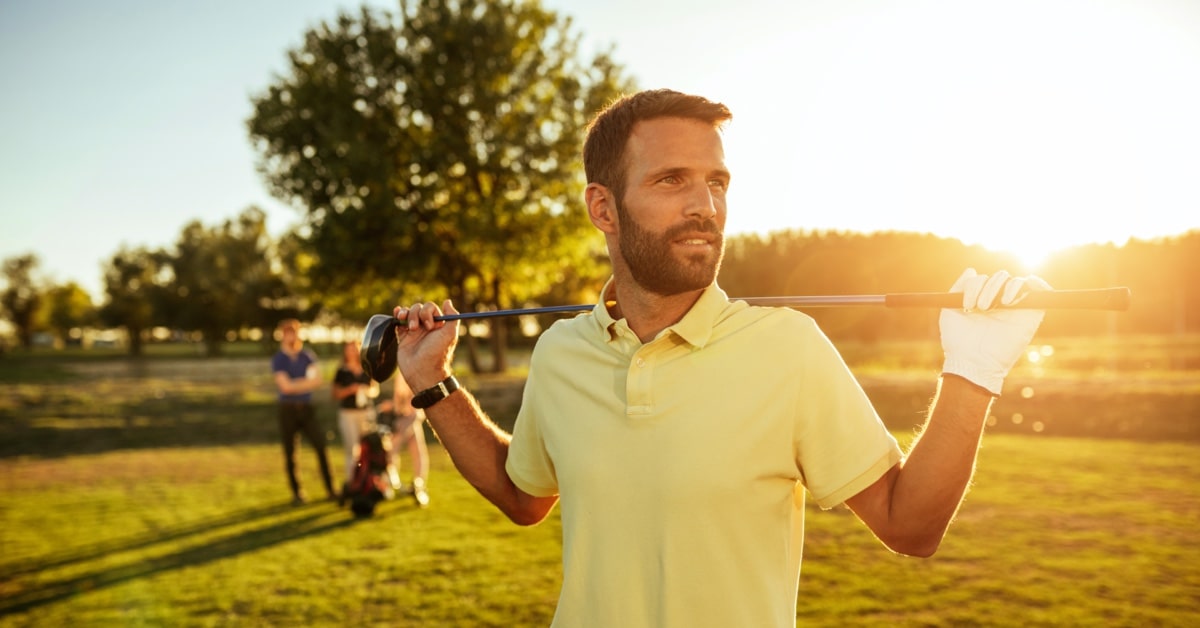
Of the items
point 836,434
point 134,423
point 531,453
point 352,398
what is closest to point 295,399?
point 352,398

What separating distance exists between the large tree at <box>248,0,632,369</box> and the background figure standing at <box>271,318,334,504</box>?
17264 millimetres

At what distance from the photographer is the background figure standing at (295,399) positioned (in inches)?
462

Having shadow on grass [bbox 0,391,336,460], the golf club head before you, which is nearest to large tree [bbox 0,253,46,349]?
shadow on grass [bbox 0,391,336,460]

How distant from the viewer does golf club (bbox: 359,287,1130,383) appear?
183 centimetres

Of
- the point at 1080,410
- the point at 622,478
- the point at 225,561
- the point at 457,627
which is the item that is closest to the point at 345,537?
the point at 225,561

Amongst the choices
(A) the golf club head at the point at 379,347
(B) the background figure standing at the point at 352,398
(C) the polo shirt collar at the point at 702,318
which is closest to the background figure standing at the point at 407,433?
(B) the background figure standing at the point at 352,398

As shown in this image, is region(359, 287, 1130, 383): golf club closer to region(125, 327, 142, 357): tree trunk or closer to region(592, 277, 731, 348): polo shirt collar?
region(592, 277, 731, 348): polo shirt collar

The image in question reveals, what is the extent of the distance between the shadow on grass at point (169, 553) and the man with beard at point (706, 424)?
7678mm

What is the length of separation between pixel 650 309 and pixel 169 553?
351 inches

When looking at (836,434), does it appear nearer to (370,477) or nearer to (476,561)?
(476,561)

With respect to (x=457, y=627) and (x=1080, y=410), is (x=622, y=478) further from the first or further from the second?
(x=1080, y=410)

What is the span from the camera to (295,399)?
11.9m

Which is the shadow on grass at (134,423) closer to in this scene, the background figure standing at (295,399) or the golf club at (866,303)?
the background figure standing at (295,399)

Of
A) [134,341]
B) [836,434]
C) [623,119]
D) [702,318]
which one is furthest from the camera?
[134,341]
